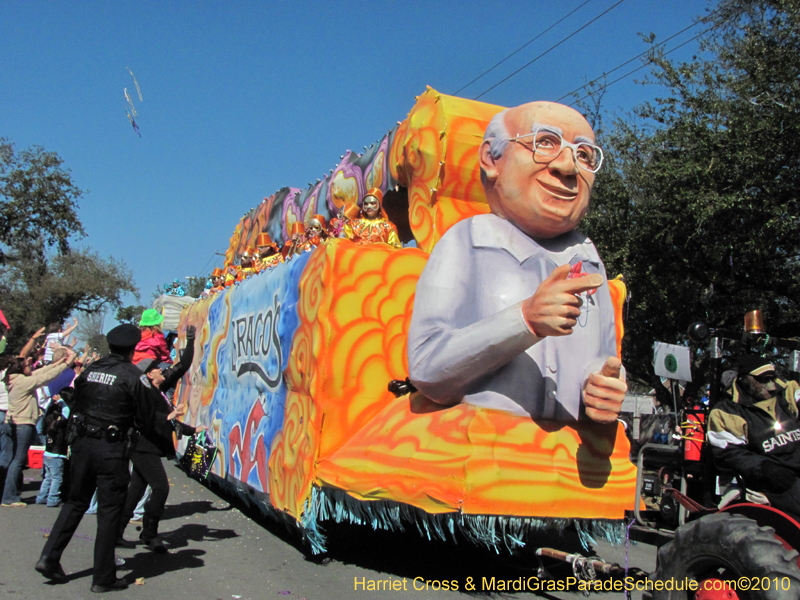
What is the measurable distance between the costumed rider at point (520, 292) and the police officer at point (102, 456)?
1.83 metres

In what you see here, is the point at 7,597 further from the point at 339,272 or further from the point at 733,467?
the point at 733,467

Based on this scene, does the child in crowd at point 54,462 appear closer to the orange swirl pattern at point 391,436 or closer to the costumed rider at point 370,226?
the orange swirl pattern at point 391,436

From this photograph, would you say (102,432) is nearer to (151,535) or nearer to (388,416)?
(151,535)

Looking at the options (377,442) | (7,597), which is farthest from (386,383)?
(7,597)

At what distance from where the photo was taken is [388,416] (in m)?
4.79

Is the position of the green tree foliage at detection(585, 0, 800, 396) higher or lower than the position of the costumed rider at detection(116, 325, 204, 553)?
higher

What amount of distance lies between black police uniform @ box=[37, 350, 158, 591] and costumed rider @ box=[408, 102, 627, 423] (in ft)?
6.05

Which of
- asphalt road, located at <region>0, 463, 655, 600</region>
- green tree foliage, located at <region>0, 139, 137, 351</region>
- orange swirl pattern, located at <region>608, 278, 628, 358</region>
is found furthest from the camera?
green tree foliage, located at <region>0, 139, 137, 351</region>

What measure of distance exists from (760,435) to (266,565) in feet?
11.3

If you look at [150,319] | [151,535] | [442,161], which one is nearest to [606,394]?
[442,161]

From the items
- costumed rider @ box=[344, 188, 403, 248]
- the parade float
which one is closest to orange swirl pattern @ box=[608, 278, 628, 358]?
the parade float

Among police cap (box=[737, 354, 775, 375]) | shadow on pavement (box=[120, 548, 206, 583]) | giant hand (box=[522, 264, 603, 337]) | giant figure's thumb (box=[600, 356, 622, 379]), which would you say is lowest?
shadow on pavement (box=[120, 548, 206, 583])

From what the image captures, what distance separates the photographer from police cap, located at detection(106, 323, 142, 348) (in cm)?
464

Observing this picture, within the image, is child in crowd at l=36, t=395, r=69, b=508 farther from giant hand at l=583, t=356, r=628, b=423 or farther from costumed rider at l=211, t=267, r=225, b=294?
giant hand at l=583, t=356, r=628, b=423
